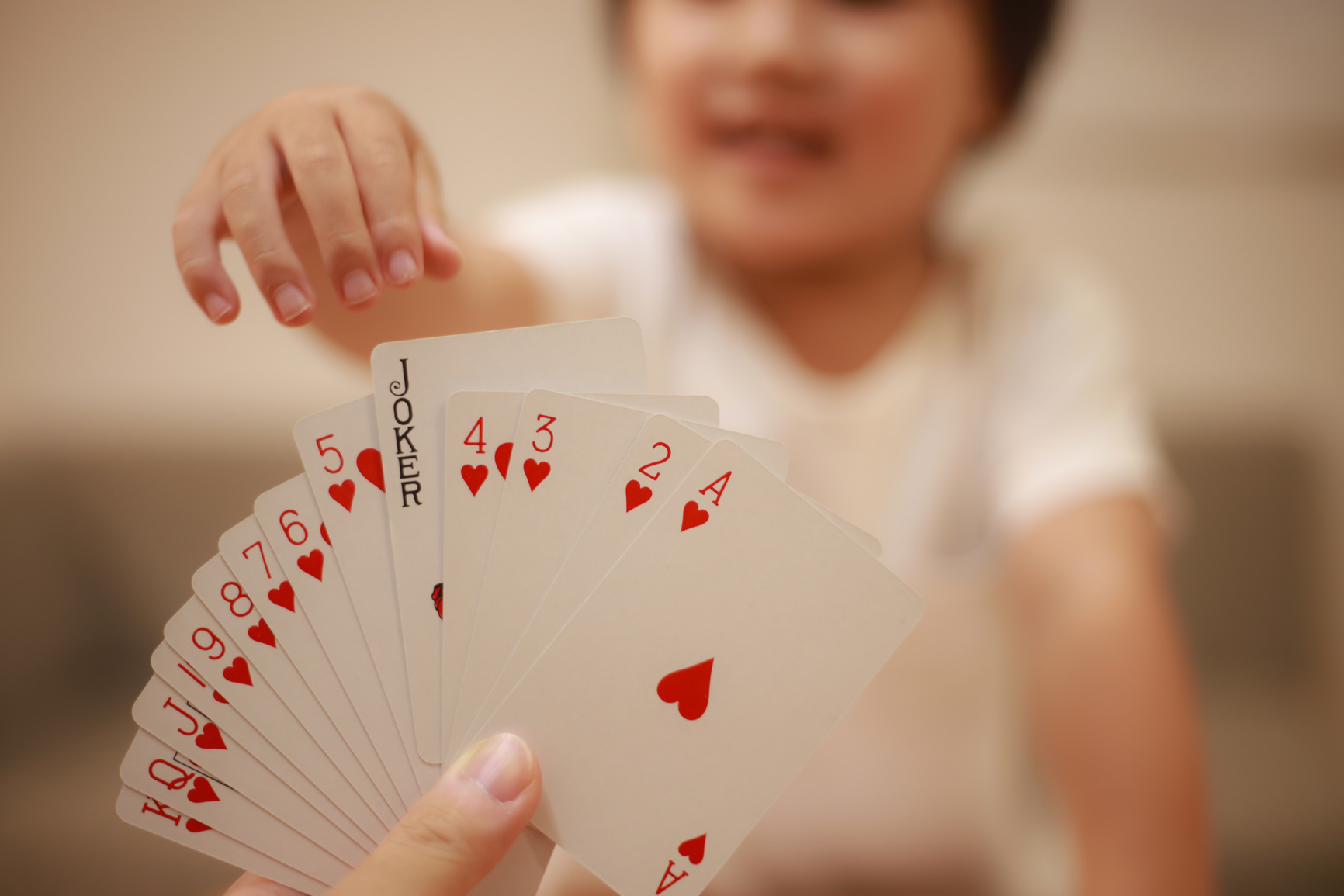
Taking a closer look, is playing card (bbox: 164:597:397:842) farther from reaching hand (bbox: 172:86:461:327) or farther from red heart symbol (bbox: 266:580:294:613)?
reaching hand (bbox: 172:86:461:327)

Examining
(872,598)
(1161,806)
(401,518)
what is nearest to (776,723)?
(872,598)

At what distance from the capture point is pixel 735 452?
361 mm

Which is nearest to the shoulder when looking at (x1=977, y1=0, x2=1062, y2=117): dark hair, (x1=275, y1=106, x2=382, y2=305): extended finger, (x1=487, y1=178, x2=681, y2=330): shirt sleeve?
(x1=487, y1=178, x2=681, y2=330): shirt sleeve

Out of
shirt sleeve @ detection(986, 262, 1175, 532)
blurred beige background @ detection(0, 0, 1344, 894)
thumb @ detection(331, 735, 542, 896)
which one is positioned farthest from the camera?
shirt sleeve @ detection(986, 262, 1175, 532)

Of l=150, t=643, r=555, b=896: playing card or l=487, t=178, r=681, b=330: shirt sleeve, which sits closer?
l=150, t=643, r=555, b=896: playing card

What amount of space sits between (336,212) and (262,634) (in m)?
0.20

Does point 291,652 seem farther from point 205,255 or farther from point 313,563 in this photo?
point 205,255

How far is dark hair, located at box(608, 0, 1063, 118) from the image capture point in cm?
79

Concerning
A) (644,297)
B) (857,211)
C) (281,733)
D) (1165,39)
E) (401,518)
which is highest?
(1165,39)

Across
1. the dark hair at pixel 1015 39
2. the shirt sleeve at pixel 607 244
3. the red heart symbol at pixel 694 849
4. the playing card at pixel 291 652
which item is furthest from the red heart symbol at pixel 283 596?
the dark hair at pixel 1015 39

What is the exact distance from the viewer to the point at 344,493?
0.36 m

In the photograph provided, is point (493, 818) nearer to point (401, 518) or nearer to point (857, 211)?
point (401, 518)

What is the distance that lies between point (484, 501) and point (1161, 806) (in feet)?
2.12

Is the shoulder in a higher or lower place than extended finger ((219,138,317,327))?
higher
